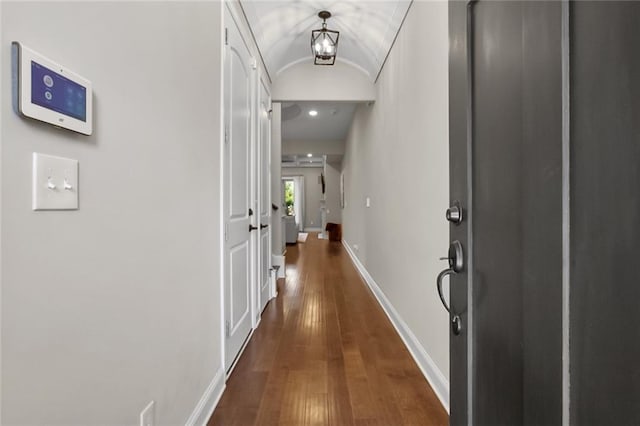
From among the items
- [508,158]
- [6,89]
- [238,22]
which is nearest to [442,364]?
[508,158]

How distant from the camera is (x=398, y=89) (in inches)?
107

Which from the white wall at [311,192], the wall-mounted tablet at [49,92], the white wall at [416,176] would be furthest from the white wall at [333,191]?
the wall-mounted tablet at [49,92]

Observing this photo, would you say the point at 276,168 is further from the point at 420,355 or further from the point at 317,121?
the point at 420,355

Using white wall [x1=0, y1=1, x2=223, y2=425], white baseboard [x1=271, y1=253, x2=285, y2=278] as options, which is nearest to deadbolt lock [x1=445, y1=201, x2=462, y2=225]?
white wall [x1=0, y1=1, x2=223, y2=425]

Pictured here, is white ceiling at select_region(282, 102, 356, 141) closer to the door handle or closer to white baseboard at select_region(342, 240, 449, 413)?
white baseboard at select_region(342, 240, 449, 413)

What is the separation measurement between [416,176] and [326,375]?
1415mm

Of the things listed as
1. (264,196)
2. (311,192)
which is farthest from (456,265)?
(311,192)

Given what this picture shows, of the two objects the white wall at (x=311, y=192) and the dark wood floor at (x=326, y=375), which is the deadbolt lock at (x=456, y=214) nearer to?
the dark wood floor at (x=326, y=375)

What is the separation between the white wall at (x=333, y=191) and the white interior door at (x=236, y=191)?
324 inches

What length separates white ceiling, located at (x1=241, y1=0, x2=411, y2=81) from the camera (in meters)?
2.55

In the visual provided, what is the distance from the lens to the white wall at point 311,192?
13328 mm

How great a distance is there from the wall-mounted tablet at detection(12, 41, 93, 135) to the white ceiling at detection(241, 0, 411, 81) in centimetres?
198

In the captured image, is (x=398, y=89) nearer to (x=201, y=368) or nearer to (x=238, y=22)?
(x=238, y=22)

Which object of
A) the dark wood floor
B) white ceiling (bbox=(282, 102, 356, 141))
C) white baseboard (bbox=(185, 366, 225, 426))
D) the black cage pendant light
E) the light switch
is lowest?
the dark wood floor
